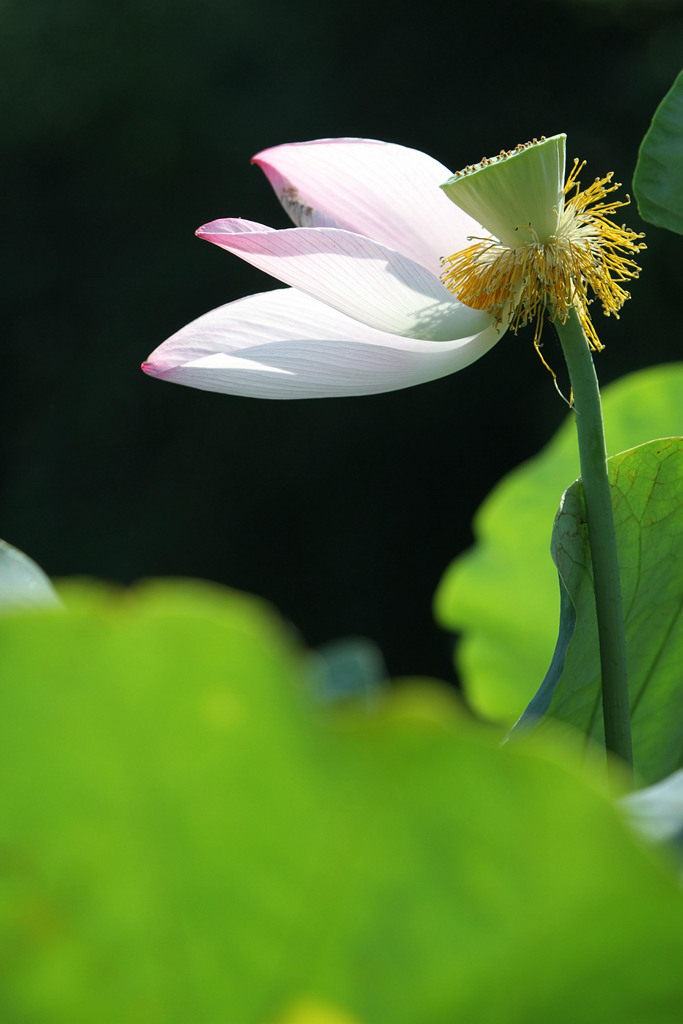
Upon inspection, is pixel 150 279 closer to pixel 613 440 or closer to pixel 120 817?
pixel 613 440

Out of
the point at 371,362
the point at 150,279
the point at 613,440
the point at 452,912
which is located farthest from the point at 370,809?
the point at 150,279

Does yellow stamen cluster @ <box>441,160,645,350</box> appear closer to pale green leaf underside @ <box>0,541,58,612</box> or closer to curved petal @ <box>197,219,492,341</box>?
curved petal @ <box>197,219,492,341</box>

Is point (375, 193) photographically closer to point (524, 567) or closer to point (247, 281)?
point (524, 567)

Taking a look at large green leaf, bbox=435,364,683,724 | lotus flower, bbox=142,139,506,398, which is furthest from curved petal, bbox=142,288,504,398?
large green leaf, bbox=435,364,683,724

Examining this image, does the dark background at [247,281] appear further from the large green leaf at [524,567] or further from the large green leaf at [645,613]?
the large green leaf at [645,613]

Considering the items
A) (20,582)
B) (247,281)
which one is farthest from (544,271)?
(247,281)
